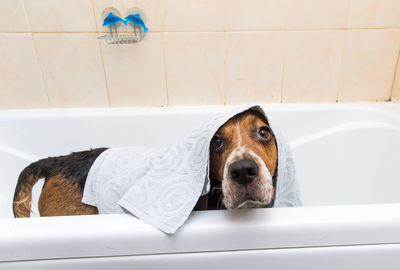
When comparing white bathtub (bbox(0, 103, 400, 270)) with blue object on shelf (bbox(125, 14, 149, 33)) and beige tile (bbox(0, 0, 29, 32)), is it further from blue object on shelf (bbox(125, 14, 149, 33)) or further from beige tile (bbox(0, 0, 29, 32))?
beige tile (bbox(0, 0, 29, 32))

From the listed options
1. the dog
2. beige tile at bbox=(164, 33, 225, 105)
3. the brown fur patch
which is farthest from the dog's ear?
beige tile at bbox=(164, 33, 225, 105)

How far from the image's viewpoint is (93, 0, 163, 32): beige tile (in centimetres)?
139

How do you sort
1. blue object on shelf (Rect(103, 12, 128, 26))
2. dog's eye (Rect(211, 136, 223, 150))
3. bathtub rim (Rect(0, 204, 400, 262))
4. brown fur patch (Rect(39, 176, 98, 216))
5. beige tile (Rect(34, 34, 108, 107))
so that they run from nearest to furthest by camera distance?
1. bathtub rim (Rect(0, 204, 400, 262))
2. dog's eye (Rect(211, 136, 223, 150))
3. brown fur patch (Rect(39, 176, 98, 216))
4. blue object on shelf (Rect(103, 12, 128, 26))
5. beige tile (Rect(34, 34, 108, 107))

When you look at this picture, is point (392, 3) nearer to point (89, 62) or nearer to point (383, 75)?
point (383, 75)

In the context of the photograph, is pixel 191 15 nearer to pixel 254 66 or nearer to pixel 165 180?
pixel 254 66

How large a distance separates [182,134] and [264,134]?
30.2 inches

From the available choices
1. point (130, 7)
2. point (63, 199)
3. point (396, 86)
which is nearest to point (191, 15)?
point (130, 7)

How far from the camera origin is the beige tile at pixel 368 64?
1502 mm

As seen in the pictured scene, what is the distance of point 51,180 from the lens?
1.02 meters

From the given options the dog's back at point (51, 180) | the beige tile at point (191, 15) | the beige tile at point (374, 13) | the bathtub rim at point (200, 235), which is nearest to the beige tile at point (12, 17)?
the beige tile at point (191, 15)

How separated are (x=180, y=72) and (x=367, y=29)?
1082 mm

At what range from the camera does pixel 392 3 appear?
143cm

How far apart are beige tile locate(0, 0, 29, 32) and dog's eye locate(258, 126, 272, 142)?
1.40 metres

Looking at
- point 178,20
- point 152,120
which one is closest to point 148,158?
point 152,120
